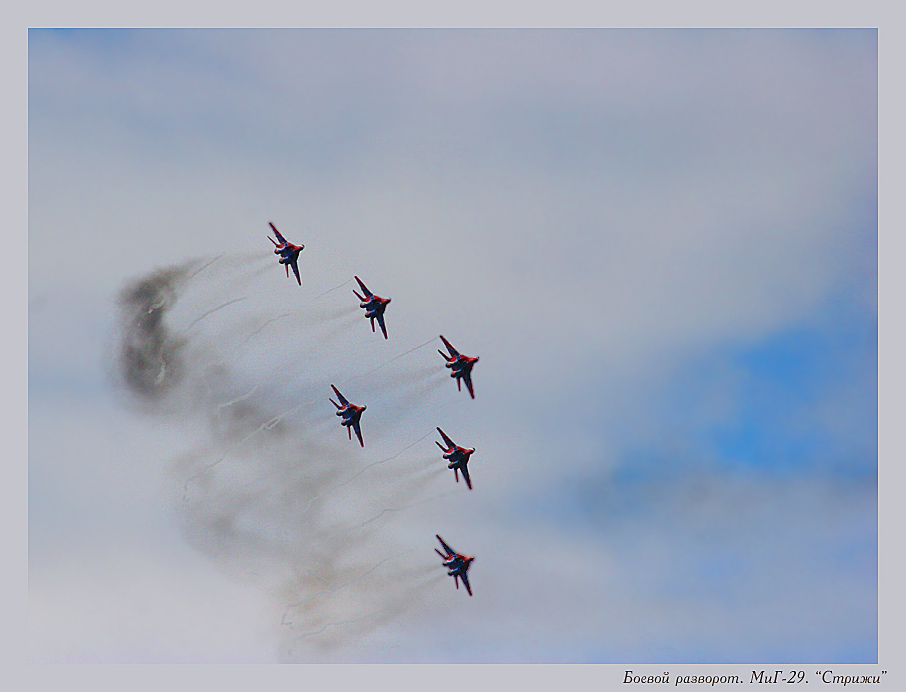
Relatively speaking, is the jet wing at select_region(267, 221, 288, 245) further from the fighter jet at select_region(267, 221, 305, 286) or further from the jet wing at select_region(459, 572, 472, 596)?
the jet wing at select_region(459, 572, 472, 596)

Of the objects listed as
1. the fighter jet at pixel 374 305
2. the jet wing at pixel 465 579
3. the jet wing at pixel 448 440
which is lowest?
the jet wing at pixel 465 579

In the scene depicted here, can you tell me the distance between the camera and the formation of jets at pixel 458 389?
135 metres

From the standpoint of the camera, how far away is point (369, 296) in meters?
136

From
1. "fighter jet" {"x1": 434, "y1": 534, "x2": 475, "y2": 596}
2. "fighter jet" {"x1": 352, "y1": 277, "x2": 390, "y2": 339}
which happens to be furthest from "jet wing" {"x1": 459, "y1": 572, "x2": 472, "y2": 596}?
"fighter jet" {"x1": 352, "y1": 277, "x2": 390, "y2": 339}

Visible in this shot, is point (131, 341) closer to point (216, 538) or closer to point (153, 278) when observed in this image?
point (153, 278)

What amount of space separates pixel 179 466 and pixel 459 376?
86.1ft

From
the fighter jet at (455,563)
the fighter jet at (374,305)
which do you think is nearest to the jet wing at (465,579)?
the fighter jet at (455,563)

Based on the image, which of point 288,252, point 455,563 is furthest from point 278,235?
point 455,563

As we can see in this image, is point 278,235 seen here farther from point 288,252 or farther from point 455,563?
point 455,563

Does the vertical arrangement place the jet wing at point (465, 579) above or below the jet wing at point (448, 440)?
below

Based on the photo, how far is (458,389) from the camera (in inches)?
5330

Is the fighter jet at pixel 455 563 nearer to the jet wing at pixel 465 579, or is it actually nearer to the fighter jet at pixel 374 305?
the jet wing at pixel 465 579

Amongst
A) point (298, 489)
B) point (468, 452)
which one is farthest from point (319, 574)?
point (468, 452)

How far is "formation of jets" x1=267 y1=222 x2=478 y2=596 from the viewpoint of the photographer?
135 m
